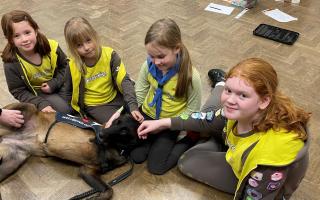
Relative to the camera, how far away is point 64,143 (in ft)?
6.33

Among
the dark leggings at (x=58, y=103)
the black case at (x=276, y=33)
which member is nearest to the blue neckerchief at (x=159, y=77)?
the dark leggings at (x=58, y=103)

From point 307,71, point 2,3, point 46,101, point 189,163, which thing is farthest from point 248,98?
point 2,3

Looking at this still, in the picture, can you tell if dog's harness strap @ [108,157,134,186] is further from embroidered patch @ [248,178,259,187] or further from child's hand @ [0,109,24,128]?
embroidered patch @ [248,178,259,187]

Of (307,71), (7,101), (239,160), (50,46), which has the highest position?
(50,46)

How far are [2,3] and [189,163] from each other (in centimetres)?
354

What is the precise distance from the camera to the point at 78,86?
6.98 feet

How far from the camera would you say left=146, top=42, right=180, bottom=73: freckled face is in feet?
5.66

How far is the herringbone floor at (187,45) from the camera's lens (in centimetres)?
192

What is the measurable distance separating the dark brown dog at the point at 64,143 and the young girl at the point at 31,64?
0.16 metres

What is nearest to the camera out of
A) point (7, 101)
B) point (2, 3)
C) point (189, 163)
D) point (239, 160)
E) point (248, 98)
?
point (248, 98)

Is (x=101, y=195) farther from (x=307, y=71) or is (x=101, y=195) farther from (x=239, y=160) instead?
(x=307, y=71)

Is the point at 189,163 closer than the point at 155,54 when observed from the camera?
No

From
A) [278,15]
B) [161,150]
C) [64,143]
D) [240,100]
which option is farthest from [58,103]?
[278,15]

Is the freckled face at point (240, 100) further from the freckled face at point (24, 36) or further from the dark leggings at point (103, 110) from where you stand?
the freckled face at point (24, 36)
